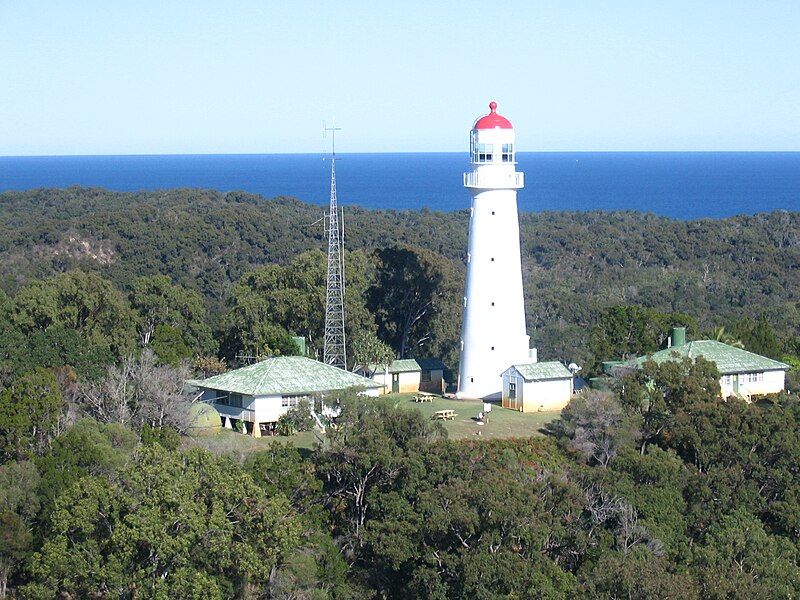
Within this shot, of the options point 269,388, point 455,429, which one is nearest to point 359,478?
point 455,429

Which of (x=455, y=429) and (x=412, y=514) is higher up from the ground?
(x=455, y=429)

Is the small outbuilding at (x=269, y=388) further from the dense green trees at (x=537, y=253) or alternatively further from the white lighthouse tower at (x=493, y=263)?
the dense green trees at (x=537, y=253)

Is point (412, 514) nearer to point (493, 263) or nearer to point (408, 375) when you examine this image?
point (493, 263)

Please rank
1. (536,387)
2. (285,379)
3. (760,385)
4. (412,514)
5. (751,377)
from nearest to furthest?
(412,514) < (285,379) < (536,387) < (751,377) < (760,385)

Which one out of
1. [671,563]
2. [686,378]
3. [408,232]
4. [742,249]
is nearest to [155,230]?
[408,232]

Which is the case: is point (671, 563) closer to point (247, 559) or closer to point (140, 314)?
point (247, 559)

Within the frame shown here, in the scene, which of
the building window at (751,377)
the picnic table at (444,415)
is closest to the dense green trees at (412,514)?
the picnic table at (444,415)

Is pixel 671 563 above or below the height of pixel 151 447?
below

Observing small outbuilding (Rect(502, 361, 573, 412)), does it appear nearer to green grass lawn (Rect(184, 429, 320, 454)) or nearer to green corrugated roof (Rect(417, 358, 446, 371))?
green corrugated roof (Rect(417, 358, 446, 371))
